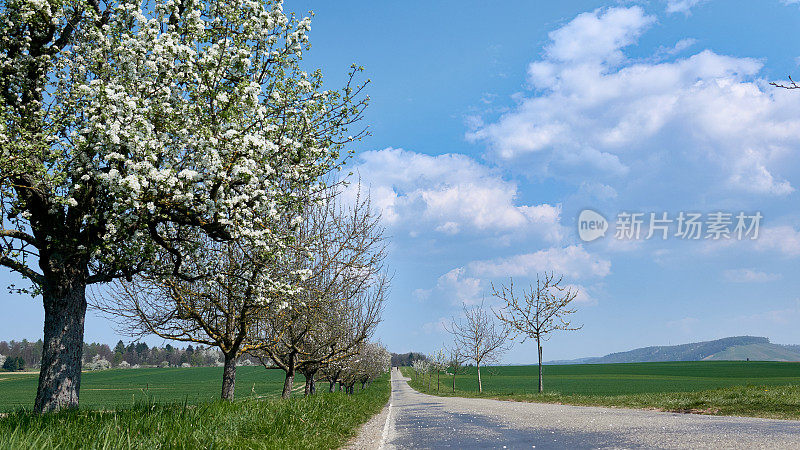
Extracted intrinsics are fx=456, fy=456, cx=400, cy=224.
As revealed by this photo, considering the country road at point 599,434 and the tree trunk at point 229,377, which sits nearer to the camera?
the country road at point 599,434

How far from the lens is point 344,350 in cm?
2192

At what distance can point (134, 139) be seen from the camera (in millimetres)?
9109

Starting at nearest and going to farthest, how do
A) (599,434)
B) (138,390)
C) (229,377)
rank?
(599,434) < (229,377) < (138,390)

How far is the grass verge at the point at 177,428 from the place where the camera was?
20.5ft

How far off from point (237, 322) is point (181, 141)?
26.2ft

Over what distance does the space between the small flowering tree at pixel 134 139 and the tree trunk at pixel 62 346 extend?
0.09 ft

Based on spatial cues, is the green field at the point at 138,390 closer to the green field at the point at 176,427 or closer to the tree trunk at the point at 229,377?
the tree trunk at the point at 229,377

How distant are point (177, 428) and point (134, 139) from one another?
18.2 feet

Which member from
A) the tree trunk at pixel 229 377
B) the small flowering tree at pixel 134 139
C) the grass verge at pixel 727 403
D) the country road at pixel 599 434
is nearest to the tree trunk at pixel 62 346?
the small flowering tree at pixel 134 139

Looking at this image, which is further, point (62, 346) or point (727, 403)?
point (727, 403)

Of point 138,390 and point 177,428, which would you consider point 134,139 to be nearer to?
point 177,428

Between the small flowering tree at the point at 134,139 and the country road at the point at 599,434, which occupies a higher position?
the small flowering tree at the point at 134,139

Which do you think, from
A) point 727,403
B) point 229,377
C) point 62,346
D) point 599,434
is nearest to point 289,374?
point 229,377

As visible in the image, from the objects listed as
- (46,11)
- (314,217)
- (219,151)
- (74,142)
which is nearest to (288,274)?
(314,217)
